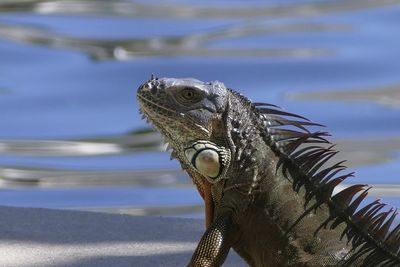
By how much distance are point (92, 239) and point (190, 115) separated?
60.5 inches

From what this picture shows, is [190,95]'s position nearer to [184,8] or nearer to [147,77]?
[147,77]

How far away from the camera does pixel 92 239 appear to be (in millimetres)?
6543

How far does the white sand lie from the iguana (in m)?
1.00

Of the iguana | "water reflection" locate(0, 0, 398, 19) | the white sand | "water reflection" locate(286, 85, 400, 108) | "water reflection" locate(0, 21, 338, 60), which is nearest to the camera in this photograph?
the iguana

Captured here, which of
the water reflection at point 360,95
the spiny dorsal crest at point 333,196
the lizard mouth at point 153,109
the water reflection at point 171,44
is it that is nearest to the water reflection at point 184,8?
the water reflection at point 171,44

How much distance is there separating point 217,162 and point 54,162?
593cm

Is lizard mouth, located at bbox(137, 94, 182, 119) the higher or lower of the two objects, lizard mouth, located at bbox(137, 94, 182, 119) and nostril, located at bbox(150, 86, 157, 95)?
the lower

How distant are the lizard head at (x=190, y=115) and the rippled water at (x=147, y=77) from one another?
14.4 feet

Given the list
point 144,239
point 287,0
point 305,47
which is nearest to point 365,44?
point 305,47

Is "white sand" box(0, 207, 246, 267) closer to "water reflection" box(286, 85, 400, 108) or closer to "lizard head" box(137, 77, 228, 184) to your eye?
"lizard head" box(137, 77, 228, 184)

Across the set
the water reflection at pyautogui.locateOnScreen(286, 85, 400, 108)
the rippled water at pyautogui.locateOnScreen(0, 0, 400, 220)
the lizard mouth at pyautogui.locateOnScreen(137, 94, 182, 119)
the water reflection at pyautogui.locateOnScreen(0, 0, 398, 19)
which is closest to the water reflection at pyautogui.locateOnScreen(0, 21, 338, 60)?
the rippled water at pyautogui.locateOnScreen(0, 0, 400, 220)

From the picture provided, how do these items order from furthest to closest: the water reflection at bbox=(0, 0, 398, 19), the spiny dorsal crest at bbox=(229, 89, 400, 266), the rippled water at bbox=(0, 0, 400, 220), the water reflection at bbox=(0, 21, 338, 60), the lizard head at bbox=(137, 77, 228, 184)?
1. the water reflection at bbox=(0, 0, 398, 19)
2. the water reflection at bbox=(0, 21, 338, 60)
3. the rippled water at bbox=(0, 0, 400, 220)
4. the lizard head at bbox=(137, 77, 228, 184)
5. the spiny dorsal crest at bbox=(229, 89, 400, 266)

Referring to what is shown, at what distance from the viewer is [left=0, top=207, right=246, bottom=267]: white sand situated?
616 cm

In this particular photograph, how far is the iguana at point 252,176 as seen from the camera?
5.05 meters
